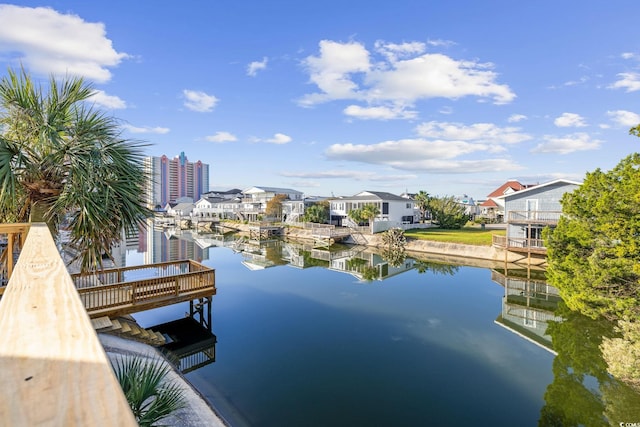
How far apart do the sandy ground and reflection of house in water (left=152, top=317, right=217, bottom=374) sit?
110cm

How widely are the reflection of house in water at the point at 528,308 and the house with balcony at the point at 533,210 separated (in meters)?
3.10

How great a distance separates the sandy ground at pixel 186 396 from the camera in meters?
6.00

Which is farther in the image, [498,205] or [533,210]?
[498,205]

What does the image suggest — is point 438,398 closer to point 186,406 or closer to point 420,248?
point 186,406

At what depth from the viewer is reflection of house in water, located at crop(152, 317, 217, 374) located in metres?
9.48

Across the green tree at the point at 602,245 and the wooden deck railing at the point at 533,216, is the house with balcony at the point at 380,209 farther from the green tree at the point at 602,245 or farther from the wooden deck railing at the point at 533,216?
the green tree at the point at 602,245

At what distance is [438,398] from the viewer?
7836mm

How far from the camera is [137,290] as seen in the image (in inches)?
392

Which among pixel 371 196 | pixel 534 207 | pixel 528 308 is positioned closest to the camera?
pixel 528 308

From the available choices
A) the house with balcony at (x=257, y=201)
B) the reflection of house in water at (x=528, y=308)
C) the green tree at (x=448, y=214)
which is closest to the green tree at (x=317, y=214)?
the house with balcony at (x=257, y=201)

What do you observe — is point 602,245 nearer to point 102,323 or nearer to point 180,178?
point 102,323

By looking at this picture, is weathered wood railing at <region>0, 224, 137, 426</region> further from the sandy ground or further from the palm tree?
the sandy ground

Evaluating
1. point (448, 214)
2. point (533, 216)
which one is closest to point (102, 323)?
point (533, 216)

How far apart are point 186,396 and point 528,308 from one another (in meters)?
14.7
